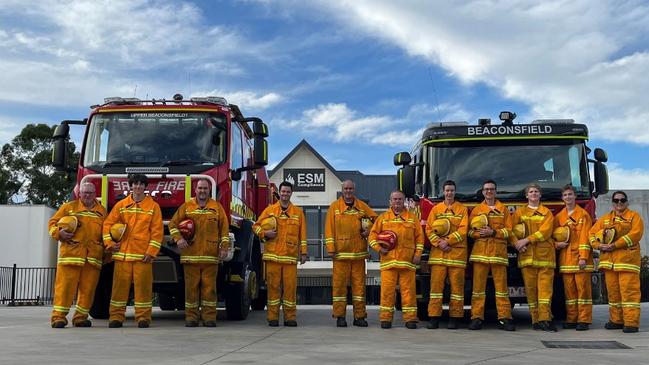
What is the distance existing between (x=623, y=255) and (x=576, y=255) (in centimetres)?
58

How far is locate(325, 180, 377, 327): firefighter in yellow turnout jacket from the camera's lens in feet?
31.9

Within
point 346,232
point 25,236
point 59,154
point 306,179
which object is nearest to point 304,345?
point 346,232

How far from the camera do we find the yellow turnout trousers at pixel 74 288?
904 cm

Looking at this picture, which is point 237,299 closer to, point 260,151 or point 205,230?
point 205,230

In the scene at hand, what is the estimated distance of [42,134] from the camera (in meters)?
42.2

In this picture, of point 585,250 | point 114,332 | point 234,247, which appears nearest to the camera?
point 114,332

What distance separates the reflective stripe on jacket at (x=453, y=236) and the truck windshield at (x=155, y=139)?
3.04 meters

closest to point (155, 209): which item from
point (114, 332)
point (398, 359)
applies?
point (114, 332)

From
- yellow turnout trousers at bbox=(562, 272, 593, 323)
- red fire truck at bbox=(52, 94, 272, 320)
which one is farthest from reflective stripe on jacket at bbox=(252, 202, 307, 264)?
yellow turnout trousers at bbox=(562, 272, 593, 323)

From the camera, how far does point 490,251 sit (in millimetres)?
9281

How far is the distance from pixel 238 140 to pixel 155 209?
6.46 ft

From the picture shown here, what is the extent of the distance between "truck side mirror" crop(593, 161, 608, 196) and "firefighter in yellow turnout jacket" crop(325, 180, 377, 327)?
3307 mm

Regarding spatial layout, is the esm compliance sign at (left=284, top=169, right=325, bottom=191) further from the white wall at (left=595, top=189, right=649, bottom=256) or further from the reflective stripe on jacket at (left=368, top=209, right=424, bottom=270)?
the reflective stripe on jacket at (left=368, top=209, right=424, bottom=270)

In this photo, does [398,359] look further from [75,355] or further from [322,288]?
[322,288]
